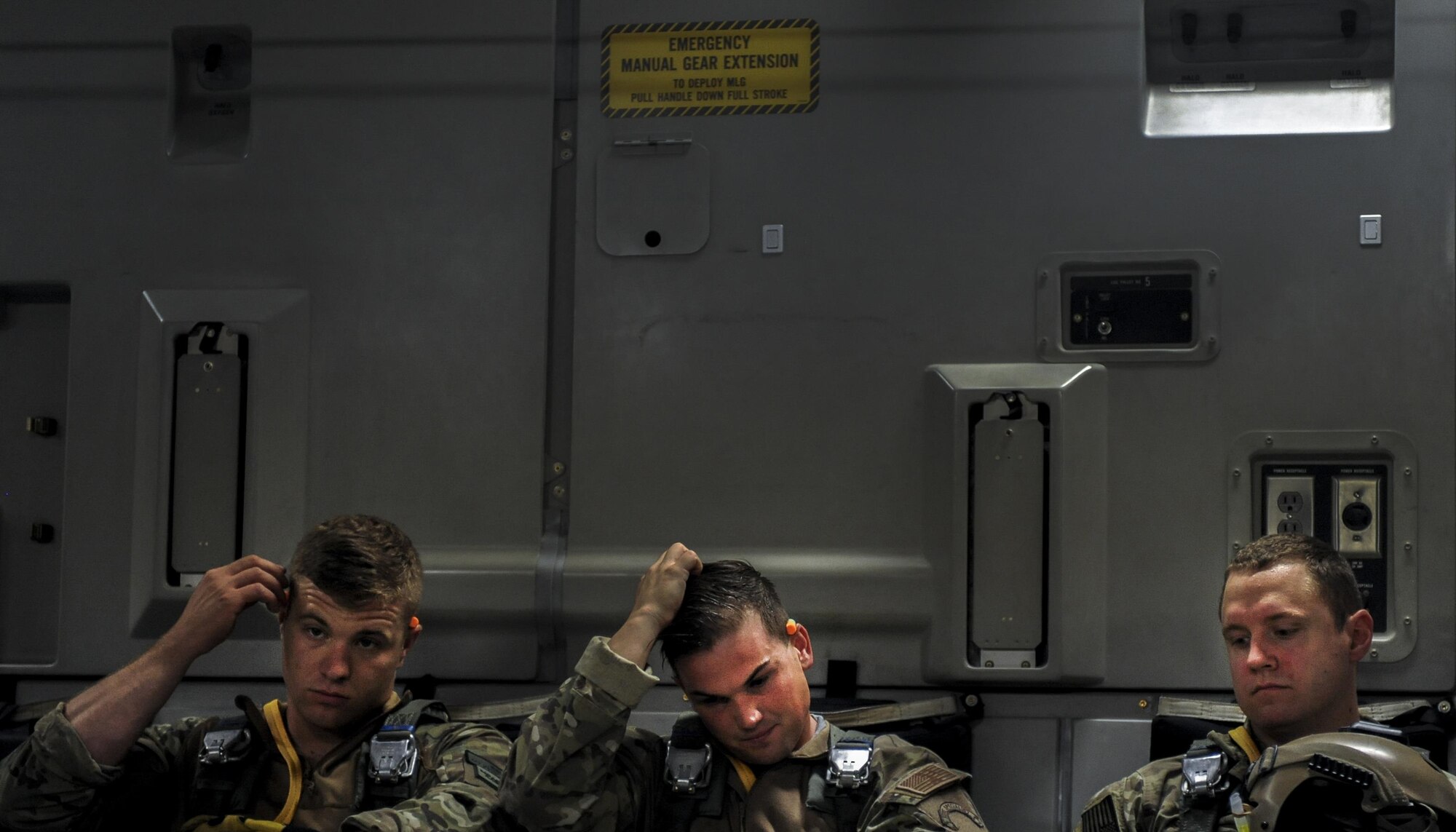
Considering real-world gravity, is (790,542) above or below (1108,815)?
above

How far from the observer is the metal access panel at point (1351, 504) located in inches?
119

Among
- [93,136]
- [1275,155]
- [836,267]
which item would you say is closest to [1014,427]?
[836,267]

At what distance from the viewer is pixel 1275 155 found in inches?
124

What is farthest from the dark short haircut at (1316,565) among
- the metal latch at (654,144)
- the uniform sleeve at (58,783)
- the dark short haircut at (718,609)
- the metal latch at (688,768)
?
the uniform sleeve at (58,783)

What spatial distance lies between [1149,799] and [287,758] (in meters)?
1.64

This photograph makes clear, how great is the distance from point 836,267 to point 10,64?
2092 millimetres

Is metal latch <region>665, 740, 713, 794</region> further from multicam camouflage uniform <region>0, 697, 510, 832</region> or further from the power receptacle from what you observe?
the power receptacle

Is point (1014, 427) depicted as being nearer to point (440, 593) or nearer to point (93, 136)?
point (440, 593)

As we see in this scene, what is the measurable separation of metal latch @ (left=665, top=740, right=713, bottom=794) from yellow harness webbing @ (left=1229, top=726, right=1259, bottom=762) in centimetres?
97

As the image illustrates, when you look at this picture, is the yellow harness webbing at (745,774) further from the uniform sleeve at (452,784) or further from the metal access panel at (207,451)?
the metal access panel at (207,451)

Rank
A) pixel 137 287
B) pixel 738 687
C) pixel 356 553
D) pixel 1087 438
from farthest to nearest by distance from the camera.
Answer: pixel 137 287 → pixel 1087 438 → pixel 356 553 → pixel 738 687

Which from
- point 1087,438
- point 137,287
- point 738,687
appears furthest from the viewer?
point 137,287

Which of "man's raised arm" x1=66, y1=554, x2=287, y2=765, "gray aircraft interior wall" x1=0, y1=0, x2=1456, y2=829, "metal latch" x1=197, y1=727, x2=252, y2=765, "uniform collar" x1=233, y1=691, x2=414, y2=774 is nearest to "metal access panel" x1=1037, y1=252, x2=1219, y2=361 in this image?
"gray aircraft interior wall" x1=0, y1=0, x2=1456, y2=829

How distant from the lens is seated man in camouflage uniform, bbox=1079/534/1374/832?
2535 mm
